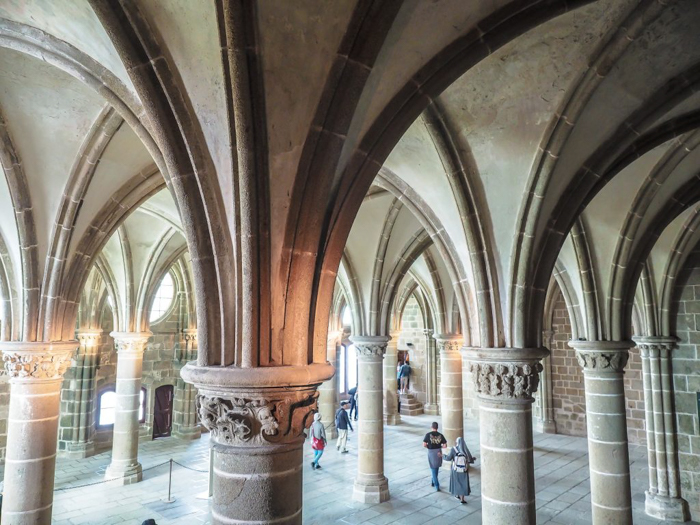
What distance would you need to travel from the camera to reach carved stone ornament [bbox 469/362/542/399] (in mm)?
4773

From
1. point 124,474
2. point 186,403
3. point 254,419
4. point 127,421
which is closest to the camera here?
point 254,419

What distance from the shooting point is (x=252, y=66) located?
275cm

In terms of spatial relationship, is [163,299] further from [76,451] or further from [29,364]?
[29,364]

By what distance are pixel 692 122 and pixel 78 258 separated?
668cm

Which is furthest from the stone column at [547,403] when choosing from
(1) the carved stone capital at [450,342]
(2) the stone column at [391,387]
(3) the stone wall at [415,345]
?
(3) the stone wall at [415,345]

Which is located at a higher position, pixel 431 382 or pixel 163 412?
pixel 431 382

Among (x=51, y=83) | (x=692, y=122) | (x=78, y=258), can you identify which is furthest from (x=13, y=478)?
(x=692, y=122)

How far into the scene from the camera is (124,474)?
9.85m

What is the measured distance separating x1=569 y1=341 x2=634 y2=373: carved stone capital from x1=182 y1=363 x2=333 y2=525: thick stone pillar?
16.2 ft

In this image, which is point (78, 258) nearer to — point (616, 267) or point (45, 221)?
point (45, 221)

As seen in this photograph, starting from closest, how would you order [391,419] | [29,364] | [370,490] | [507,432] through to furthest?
[507,432], [29,364], [370,490], [391,419]

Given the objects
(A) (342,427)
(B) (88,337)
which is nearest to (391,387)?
(A) (342,427)

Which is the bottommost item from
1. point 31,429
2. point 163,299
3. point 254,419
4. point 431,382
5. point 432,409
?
point 432,409

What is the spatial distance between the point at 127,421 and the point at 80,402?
3.39m
